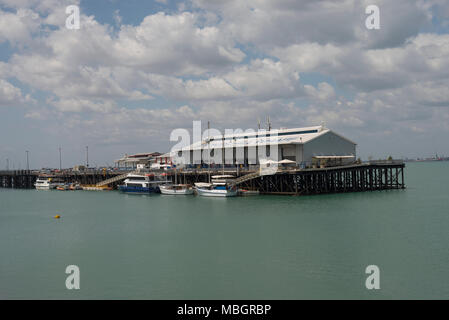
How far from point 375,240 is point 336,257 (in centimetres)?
626

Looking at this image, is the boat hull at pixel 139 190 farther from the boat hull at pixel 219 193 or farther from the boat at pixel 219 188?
the boat hull at pixel 219 193

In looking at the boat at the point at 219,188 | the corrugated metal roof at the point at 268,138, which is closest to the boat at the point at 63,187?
the corrugated metal roof at the point at 268,138

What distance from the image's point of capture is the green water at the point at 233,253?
2156cm

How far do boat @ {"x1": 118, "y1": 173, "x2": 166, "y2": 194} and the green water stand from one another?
27868 mm

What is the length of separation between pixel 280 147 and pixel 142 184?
91.8 feet

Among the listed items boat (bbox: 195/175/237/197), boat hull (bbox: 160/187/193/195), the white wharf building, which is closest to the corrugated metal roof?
the white wharf building

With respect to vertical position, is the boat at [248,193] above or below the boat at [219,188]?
below

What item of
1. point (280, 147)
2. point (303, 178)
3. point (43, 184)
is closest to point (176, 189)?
point (280, 147)

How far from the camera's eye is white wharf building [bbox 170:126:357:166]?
2739 inches

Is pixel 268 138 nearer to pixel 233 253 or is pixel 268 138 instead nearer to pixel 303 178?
pixel 303 178

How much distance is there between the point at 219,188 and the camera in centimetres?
6606

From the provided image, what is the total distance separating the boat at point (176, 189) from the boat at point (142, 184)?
2158mm

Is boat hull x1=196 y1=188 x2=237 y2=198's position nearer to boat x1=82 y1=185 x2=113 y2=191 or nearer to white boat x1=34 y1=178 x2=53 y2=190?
boat x1=82 y1=185 x2=113 y2=191
